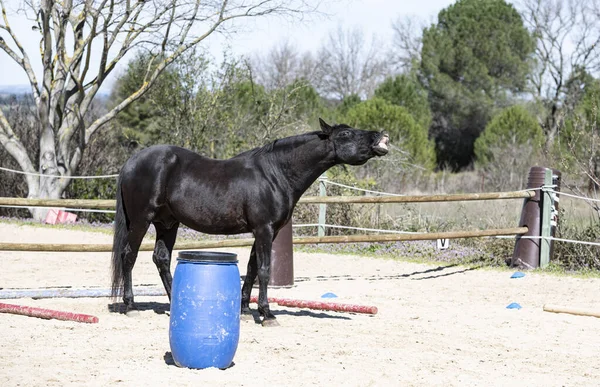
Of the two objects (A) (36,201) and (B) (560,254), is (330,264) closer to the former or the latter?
(B) (560,254)

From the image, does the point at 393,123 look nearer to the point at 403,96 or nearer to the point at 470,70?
the point at 403,96

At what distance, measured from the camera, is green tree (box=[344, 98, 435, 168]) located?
32.8 meters

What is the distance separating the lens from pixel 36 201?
28.5ft

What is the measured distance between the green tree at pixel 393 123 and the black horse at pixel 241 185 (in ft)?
83.2

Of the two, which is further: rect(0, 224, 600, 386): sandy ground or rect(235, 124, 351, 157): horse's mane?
rect(235, 124, 351, 157): horse's mane

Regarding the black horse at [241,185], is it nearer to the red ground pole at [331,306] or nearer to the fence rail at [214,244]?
the red ground pole at [331,306]

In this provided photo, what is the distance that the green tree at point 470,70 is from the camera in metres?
45.3

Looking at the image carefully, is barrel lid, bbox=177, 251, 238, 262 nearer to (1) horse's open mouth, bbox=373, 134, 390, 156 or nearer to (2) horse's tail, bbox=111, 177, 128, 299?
(1) horse's open mouth, bbox=373, 134, 390, 156

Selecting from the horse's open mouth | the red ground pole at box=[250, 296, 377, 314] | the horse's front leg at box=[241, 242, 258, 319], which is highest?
the horse's open mouth

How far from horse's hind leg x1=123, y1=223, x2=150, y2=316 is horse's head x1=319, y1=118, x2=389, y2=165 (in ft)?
6.23

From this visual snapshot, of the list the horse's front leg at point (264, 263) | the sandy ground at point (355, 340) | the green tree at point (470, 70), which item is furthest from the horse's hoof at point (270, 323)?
the green tree at point (470, 70)

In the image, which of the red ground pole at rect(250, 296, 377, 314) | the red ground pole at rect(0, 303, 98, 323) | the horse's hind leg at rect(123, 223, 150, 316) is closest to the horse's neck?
the red ground pole at rect(250, 296, 377, 314)

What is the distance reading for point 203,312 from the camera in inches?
198

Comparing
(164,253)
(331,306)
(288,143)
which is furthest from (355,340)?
(164,253)
